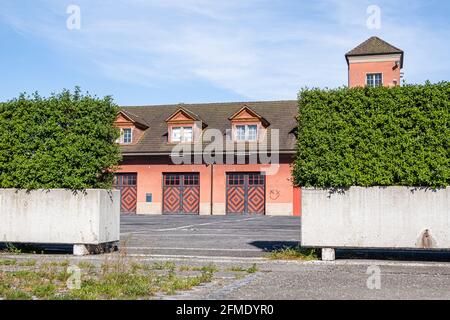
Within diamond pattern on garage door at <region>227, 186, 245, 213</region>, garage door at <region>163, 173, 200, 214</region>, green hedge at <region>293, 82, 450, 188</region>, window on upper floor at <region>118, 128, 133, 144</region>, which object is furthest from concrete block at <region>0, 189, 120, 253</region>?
window on upper floor at <region>118, 128, 133, 144</region>

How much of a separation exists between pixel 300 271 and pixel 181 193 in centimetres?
2716

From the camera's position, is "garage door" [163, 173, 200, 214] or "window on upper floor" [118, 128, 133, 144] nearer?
"garage door" [163, 173, 200, 214]

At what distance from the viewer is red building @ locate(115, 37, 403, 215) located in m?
35.8

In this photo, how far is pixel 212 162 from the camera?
Answer: 36469mm

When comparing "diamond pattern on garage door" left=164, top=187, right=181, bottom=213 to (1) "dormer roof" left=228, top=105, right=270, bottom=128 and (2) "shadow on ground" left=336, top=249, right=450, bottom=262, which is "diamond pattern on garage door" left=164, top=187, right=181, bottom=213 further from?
(2) "shadow on ground" left=336, top=249, right=450, bottom=262

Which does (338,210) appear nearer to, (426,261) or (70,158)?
(426,261)

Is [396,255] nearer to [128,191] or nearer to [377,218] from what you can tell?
[377,218]

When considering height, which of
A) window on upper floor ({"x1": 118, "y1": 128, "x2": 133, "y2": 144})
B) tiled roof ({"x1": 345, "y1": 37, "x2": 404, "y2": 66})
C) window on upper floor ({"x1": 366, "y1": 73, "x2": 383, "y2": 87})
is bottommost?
window on upper floor ({"x1": 118, "y1": 128, "x2": 133, "y2": 144})

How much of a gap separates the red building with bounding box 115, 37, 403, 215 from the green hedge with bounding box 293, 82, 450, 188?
22.3 metres

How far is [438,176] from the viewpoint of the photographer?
11.7 m

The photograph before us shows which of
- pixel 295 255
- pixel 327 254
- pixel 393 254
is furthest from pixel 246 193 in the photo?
pixel 327 254

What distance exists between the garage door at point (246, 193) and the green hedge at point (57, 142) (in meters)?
22.5
